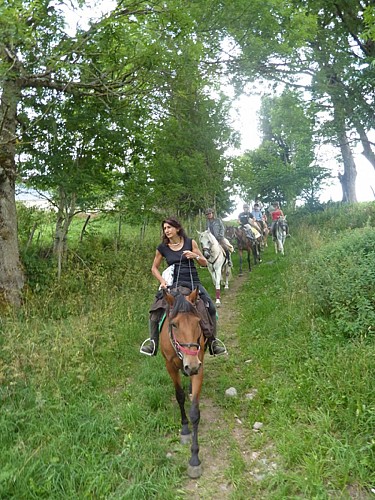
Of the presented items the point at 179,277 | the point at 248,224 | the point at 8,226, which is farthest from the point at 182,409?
the point at 248,224

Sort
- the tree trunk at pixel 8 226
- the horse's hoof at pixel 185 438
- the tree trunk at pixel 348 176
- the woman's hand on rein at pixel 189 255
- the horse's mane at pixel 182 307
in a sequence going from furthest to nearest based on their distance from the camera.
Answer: the tree trunk at pixel 348 176 → the tree trunk at pixel 8 226 → the woman's hand on rein at pixel 189 255 → the horse's hoof at pixel 185 438 → the horse's mane at pixel 182 307

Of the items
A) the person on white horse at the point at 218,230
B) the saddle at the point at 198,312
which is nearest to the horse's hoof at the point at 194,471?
the saddle at the point at 198,312

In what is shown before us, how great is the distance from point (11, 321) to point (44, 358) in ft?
5.60

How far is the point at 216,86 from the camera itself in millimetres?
11969

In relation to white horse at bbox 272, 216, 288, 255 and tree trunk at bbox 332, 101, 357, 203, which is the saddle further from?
tree trunk at bbox 332, 101, 357, 203

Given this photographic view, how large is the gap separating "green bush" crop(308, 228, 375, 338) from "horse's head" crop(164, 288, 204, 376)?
2481mm

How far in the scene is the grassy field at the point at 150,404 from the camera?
10.6 feet

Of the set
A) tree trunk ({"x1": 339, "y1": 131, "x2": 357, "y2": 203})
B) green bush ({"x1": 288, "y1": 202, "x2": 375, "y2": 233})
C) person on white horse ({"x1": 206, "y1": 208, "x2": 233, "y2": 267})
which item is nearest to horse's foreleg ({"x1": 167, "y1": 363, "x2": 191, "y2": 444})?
person on white horse ({"x1": 206, "y1": 208, "x2": 233, "y2": 267})

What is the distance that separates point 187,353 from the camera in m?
3.51

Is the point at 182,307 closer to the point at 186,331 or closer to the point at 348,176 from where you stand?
the point at 186,331

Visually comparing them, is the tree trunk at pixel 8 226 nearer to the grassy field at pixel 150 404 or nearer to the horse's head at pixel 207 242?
the grassy field at pixel 150 404

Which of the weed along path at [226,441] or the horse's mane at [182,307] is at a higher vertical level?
the horse's mane at [182,307]

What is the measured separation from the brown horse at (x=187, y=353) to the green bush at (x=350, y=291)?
2437 mm

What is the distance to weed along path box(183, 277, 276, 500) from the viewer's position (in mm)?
3348
